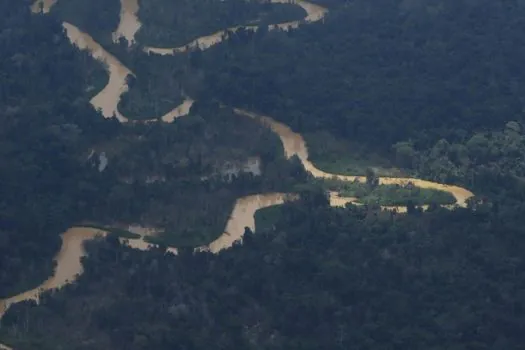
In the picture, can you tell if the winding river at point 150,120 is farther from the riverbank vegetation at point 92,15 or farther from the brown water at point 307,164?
the riverbank vegetation at point 92,15

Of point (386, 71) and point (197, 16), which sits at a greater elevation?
point (197, 16)

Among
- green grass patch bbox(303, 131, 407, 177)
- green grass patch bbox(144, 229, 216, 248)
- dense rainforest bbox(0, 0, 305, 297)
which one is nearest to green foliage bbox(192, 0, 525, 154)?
green grass patch bbox(303, 131, 407, 177)

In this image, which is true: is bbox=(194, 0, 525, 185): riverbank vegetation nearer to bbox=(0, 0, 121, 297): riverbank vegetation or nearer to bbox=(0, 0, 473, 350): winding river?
bbox=(0, 0, 473, 350): winding river

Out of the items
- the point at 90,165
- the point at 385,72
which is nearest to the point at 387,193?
the point at 385,72

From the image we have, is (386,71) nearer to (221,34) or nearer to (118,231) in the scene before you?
(221,34)

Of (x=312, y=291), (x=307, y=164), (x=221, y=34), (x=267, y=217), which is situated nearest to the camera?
(x=312, y=291)

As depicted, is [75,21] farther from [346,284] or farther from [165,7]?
[346,284]
